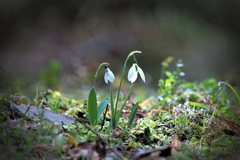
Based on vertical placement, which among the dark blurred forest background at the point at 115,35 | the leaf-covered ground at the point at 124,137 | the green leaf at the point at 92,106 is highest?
the dark blurred forest background at the point at 115,35

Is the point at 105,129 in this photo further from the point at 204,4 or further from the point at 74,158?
the point at 204,4

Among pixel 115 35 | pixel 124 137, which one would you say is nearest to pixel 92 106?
pixel 124 137

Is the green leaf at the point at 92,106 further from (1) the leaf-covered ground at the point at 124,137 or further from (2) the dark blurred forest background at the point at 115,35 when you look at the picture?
(2) the dark blurred forest background at the point at 115,35

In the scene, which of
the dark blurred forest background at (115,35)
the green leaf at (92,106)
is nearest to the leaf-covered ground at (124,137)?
the green leaf at (92,106)

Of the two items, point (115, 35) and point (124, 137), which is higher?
point (115, 35)

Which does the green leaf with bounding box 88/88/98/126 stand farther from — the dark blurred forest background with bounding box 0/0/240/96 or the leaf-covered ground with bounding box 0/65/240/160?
the dark blurred forest background with bounding box 0/0/240/96

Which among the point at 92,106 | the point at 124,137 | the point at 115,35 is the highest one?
the point at 115,35

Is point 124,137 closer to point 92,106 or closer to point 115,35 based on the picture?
point 92,106

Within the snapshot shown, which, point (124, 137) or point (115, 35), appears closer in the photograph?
point (124, 137)
